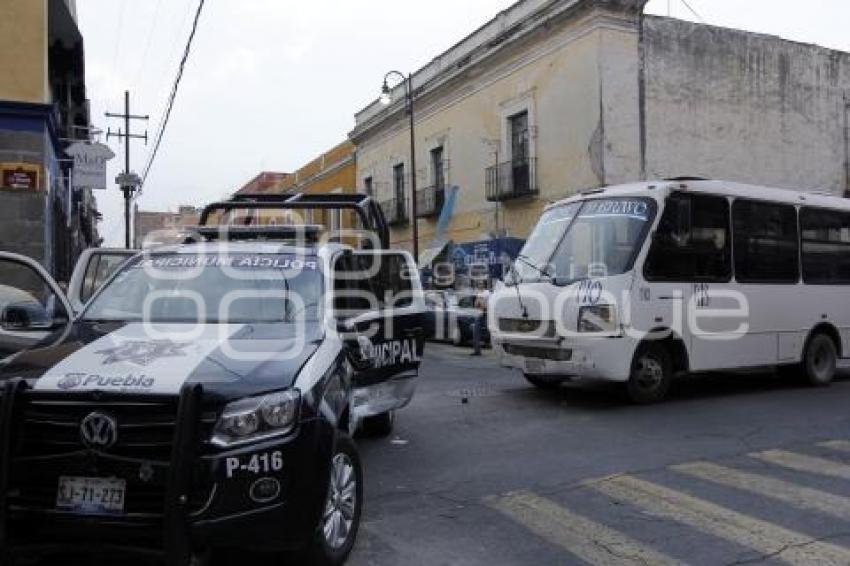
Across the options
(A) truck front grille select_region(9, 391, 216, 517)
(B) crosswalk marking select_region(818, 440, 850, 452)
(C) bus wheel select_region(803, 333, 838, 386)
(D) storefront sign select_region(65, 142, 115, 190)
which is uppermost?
(D) storefront sign select_region(65, 142, 115, 190)

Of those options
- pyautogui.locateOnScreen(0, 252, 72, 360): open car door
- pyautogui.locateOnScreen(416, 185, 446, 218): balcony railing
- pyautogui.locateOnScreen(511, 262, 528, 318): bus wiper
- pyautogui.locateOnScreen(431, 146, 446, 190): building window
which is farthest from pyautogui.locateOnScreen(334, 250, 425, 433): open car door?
pyautogui.locateOnScreen(431, 146, 446, 190): building window

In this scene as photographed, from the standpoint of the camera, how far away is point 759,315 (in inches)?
461

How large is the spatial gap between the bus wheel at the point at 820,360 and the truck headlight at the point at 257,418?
32.8 feet

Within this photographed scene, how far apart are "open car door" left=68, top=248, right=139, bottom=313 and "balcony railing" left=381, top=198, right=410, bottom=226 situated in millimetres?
27554

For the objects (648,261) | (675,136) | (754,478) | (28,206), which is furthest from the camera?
(675,136)

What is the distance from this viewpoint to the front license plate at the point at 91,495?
4148 mm

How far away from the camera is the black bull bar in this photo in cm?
402

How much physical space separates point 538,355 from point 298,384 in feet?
20.9

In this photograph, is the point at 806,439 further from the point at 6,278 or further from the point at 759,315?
the point at 6,278

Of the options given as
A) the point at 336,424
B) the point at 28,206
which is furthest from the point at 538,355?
the point at 28,206

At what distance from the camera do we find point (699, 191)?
11008 mm

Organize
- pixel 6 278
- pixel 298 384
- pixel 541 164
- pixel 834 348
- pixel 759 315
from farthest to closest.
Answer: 1. pixel 541 164
2. pixel 834 348
3. pixel 759 315
4. pixel 6 278
5. pixel 298 384

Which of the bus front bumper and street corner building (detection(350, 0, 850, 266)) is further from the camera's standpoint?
street corner building (detection(350, 0, 850, 266))

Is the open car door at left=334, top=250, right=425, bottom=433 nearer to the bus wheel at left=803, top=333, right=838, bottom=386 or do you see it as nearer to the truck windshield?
the truck windshield
